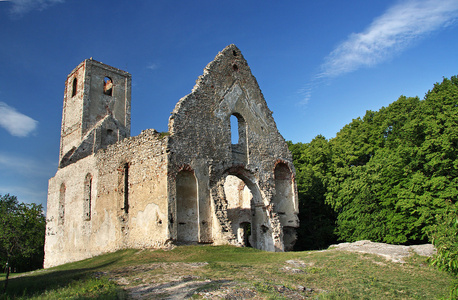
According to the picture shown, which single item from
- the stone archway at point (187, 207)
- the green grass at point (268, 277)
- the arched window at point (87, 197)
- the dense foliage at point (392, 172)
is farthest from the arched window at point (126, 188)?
the dense foliage at point (392, 172)

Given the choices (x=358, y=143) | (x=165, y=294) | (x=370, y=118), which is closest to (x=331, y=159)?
(x=358, y=143)

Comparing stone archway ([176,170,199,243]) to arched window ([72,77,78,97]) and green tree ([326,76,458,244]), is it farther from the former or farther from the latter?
arched window ([72,77,78,97])

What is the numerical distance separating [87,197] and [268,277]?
12743 millimetres

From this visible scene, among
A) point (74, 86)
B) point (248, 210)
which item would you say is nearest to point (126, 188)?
point (248, 210)

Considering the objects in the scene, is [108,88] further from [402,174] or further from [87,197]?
[402,174]

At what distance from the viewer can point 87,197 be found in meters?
20.0

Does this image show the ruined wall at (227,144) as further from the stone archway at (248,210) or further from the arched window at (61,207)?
the arched window at (61,207)

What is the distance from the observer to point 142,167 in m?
16.6

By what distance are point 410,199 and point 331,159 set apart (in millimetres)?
8683

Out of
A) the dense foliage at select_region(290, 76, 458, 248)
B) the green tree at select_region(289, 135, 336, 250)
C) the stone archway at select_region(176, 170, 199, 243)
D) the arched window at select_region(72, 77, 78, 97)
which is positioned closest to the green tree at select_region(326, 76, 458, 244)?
the dense foliage at select_region(290, 76, 458, 248)

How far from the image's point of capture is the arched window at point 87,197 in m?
19.8

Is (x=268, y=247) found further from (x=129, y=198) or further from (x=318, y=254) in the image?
(x=129, y=198)

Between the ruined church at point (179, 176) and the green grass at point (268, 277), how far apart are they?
2236mm

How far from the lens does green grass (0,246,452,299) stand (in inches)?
350
